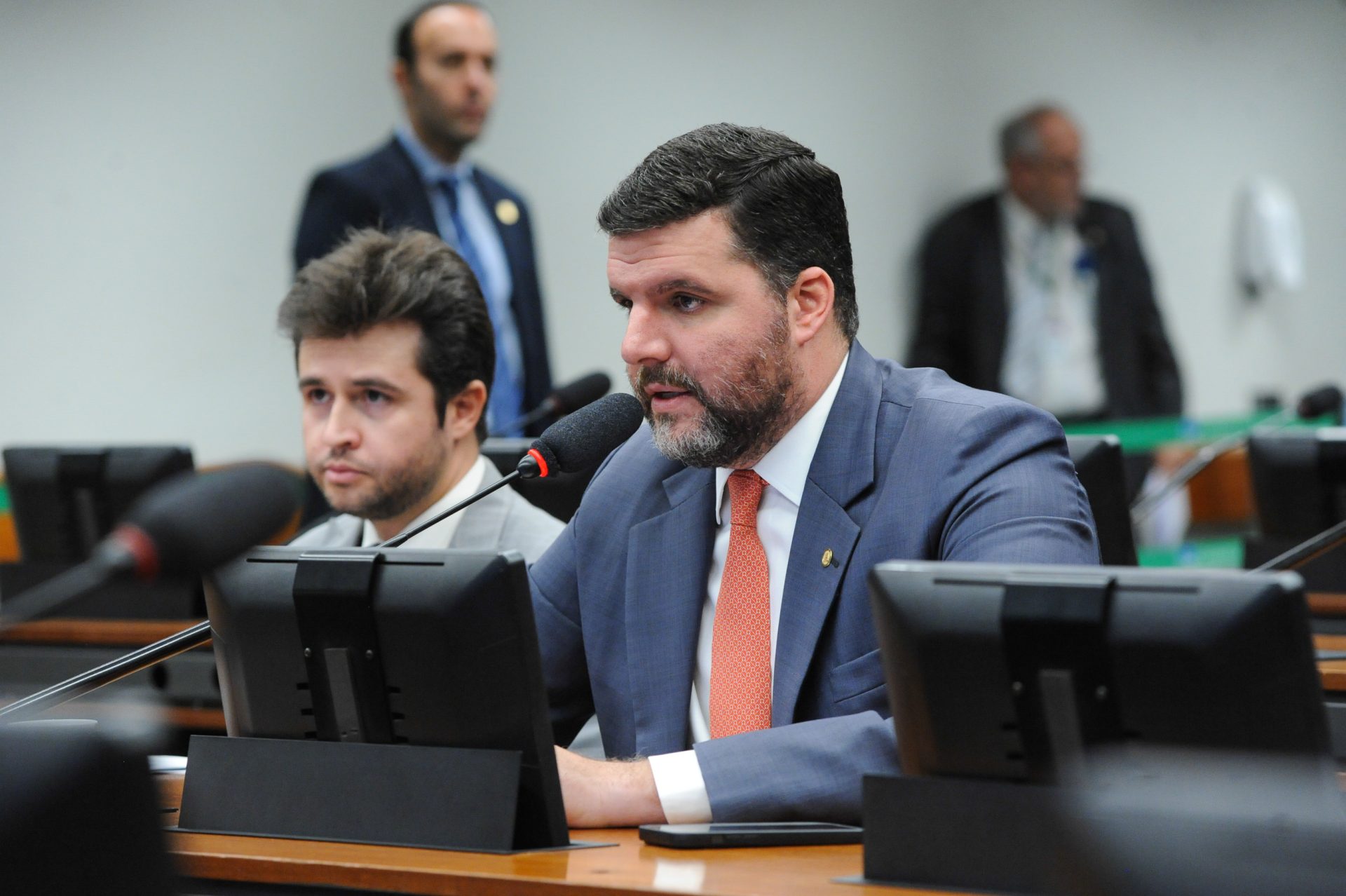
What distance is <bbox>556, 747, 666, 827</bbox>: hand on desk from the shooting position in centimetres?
156

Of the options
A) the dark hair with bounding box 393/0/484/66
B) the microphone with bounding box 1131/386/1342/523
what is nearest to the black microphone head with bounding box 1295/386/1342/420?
the microphone with bounding box 1131/386/1342/523

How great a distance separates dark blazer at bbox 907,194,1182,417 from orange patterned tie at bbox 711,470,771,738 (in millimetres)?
3909

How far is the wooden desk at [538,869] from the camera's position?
127 cm

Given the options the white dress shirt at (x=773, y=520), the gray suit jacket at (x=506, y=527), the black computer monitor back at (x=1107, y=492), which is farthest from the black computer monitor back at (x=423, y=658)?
the black computer monitor back at (x=1107, y=492)

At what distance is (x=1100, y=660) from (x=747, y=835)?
0.39 meters

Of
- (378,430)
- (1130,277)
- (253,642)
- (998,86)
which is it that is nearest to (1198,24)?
(998,86)

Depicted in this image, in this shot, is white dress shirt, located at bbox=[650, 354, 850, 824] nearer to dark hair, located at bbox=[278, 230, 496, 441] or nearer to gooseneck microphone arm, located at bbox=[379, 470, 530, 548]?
gooseneck microphone arm, located at bbox=[379, 470, 530, 548]

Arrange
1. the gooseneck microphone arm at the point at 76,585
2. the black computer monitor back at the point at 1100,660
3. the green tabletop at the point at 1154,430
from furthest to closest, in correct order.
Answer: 1. the green tabletop at the point at 1154,430
2. the black computer monitor back at the point at 1100,660
3. the gooseneck microphone arm at the point at 76,585

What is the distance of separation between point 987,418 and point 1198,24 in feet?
22.9

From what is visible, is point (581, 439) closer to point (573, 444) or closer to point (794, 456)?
point (573, 444)

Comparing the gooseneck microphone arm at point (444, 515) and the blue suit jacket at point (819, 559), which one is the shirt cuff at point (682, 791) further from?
the gooseneck microphone arm at point (444, 515)

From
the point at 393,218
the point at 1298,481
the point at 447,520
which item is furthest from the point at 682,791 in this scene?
the point at 393,218

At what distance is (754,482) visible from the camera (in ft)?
6.38

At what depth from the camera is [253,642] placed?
1554 millimetres
